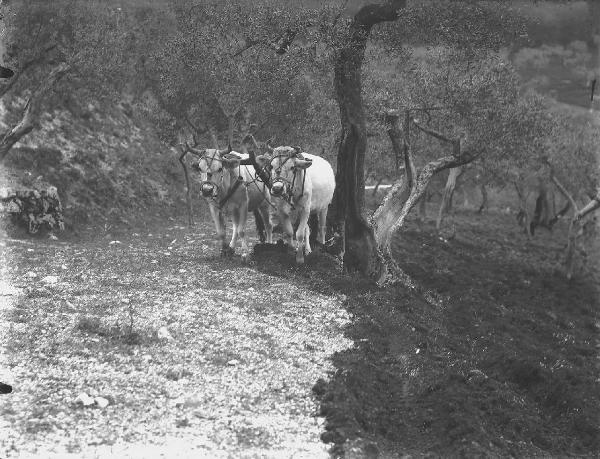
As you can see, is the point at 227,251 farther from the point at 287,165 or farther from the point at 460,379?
the point at 460,379

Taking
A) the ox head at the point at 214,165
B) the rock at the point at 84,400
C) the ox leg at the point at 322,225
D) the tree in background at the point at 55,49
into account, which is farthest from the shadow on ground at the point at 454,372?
the tree in background at the point at 55,49

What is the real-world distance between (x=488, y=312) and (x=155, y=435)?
14.7 metres

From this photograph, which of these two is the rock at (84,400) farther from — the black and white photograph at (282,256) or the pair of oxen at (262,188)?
the pair of oxen at (262,188)

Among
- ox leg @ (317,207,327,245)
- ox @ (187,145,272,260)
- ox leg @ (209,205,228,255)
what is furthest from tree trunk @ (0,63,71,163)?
ox leg @ (317,207,327,245)

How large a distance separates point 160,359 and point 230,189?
9495 millimetres

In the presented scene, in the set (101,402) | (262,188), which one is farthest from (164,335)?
(262,188)

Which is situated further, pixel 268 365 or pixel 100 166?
pixel 100 166

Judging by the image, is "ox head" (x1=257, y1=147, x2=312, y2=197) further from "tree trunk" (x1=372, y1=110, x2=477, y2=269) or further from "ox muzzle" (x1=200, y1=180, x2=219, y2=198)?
"tree trunk" (x1=372, y1=110, x2=477, y2=269)

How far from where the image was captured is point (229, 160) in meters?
19.5

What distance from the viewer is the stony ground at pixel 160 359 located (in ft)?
28.6

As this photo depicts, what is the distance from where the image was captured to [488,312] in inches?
821

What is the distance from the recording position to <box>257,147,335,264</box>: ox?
762 inches

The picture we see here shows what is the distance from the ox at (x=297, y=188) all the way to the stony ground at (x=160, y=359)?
2.62 m

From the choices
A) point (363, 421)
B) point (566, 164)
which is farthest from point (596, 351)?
point (566, 164)
